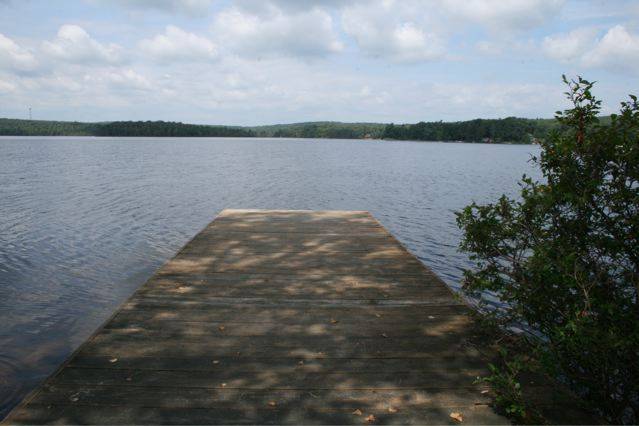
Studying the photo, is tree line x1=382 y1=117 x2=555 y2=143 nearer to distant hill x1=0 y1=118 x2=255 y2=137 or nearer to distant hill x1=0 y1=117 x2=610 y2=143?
distant hill x1=0 y1=117 x2=610 y2=143

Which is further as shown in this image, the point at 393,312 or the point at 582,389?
the point at 393,312

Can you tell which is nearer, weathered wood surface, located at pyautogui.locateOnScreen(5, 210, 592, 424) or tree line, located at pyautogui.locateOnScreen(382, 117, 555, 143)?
weathered wood surface, located at pyautogui.locateOnScreen(5, 210, 592, 424)

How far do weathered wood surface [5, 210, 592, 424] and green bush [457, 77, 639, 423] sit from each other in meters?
0.55

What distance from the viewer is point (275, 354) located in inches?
151

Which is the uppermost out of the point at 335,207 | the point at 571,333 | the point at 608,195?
the point at 608,195

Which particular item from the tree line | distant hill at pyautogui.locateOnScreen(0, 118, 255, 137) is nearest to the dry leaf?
the tree line

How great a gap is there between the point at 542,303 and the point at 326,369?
1779 mm

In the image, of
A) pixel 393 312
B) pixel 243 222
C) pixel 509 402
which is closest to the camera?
pixel 509 402

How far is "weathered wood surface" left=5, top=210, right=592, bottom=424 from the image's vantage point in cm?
303

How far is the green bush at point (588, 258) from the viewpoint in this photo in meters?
2.80

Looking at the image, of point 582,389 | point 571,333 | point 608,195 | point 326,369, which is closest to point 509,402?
point 571,333

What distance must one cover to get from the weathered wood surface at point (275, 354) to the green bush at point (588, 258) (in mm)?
549

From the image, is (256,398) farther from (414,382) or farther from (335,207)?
(335,207)

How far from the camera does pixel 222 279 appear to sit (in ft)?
19.4
